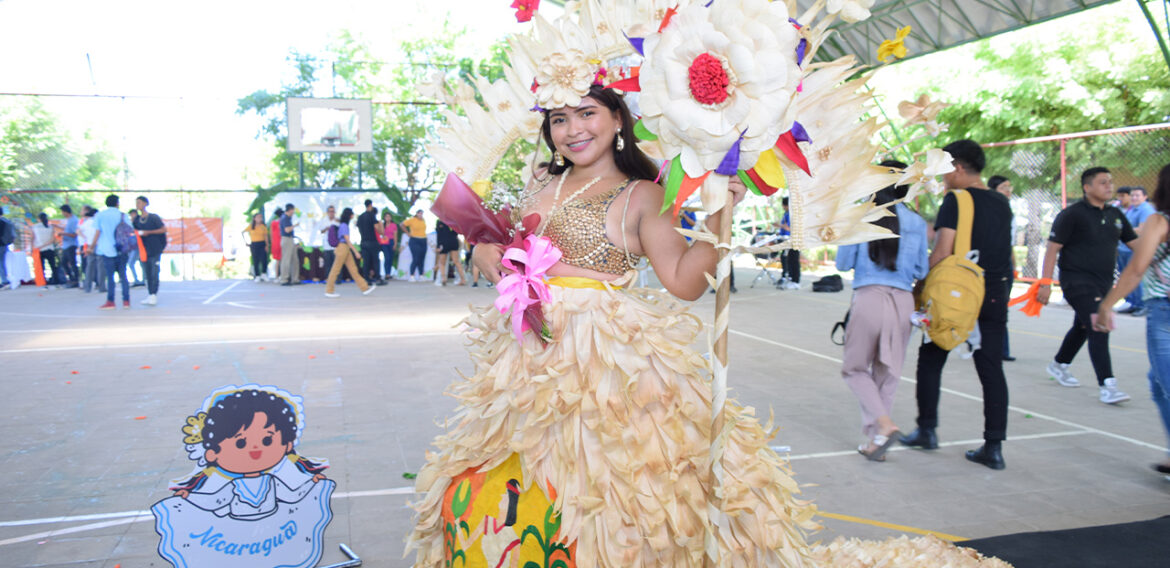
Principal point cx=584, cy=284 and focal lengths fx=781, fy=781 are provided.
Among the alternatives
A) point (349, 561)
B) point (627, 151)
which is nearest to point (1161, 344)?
point (627, 151)

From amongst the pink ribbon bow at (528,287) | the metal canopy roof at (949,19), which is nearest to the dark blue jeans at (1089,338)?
the pink ribbon bow at (528,287)

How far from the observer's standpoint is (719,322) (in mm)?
1687

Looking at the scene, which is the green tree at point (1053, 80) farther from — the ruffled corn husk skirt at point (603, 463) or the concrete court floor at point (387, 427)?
the ruffled corn husk skirt at point (603, 463)

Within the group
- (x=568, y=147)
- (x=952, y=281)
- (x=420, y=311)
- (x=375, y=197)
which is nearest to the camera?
(x=568, y=147)

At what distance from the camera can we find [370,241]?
17.6 meters

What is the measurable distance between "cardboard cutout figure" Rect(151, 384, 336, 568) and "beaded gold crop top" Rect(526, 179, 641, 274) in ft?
5.21

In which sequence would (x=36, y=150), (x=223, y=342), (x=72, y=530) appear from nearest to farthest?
(x=72, y=530), (x=223, y=342), (x=36, y=150)

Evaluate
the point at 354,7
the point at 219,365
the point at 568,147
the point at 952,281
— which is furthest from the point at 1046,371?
the point at 354,7

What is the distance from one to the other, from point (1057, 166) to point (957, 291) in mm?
11629

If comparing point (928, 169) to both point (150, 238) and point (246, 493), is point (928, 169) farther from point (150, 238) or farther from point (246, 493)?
point (150, 238)

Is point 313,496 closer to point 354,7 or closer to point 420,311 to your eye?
point 420,311

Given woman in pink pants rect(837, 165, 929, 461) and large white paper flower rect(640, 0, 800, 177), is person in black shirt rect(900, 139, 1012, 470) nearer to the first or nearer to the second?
woman in pink pants rect(837, 165, 929, 461)

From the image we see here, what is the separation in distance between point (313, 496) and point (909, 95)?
21.7 m

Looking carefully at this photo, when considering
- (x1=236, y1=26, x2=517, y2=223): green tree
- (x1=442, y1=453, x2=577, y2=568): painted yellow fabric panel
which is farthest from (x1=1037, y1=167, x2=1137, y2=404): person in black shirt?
(x1=236, y1=26, x2=517, y2=223): green tree
